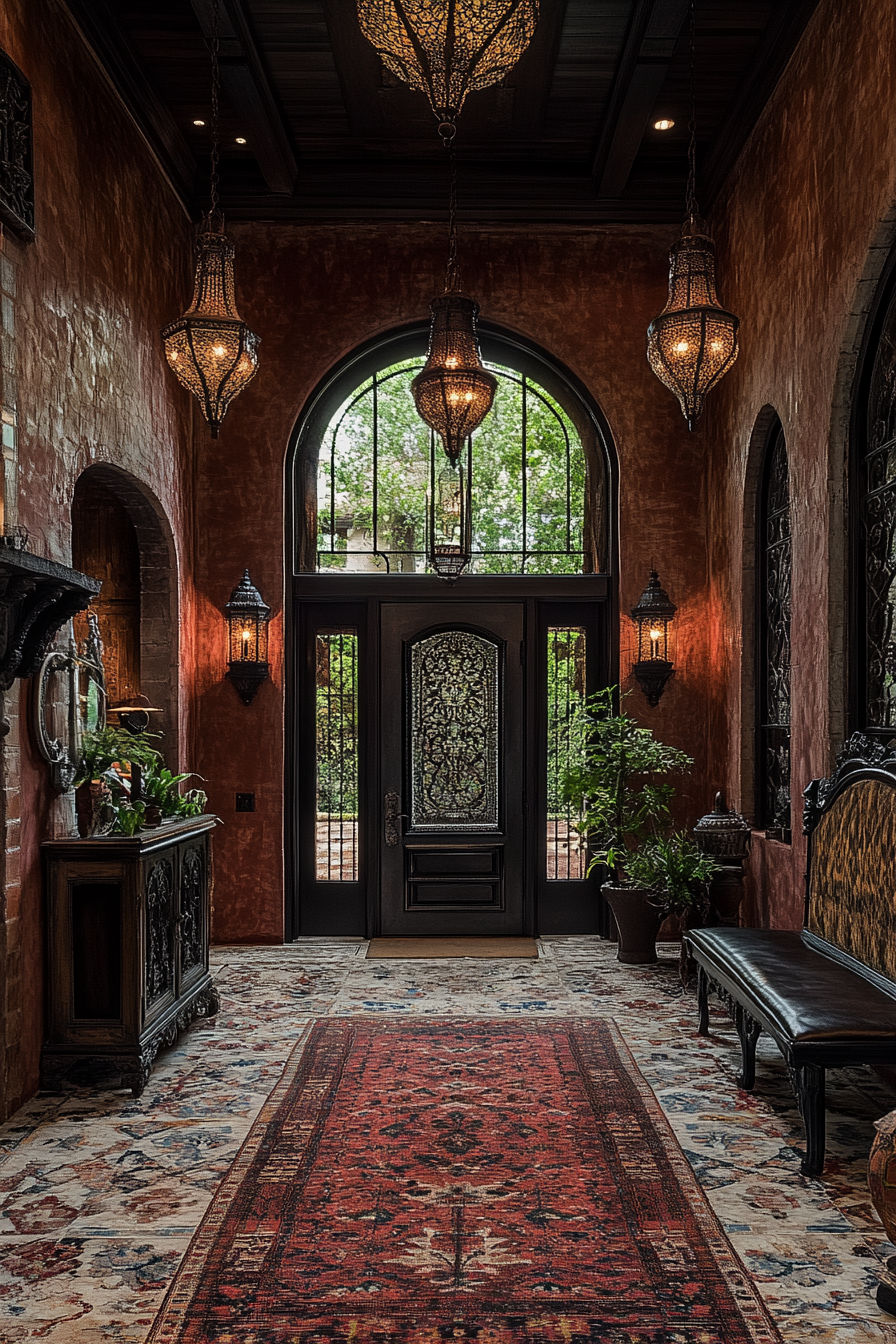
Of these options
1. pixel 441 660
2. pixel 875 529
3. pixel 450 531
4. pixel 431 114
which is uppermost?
pixel 431 114

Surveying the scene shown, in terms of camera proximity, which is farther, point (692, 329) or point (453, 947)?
point (453, 947)

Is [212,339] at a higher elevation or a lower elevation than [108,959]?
higher

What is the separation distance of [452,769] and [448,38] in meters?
4.93

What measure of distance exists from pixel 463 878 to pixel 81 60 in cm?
522

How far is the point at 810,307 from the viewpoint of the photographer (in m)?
5.14

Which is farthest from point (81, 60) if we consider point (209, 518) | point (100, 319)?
point (209, 518)

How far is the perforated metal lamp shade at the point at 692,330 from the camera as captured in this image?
4.29m

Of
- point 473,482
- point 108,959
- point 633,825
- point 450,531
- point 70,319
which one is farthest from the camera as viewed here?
point 473,482

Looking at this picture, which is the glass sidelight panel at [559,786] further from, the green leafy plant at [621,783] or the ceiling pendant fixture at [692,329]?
the ceiling pendant fixture at [692,329]

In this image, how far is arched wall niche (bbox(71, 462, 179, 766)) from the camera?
6.39 metres

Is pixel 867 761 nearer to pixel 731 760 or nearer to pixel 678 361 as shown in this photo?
pixel 678 361

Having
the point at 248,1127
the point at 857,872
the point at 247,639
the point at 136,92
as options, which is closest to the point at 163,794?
the point at 248,1127

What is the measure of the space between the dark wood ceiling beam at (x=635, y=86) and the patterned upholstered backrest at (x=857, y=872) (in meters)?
3.76

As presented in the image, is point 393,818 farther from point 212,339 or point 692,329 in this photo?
point 692,329
